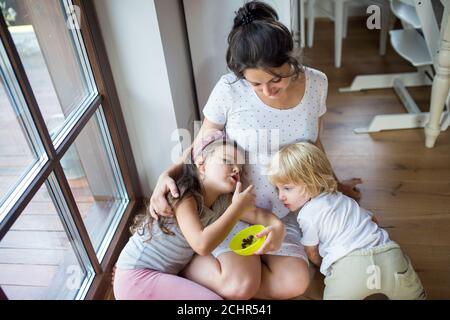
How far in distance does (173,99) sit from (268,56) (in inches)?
20.6

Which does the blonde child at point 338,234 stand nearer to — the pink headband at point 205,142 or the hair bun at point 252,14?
the pink headband at point 205,142

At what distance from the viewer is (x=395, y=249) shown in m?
1.20

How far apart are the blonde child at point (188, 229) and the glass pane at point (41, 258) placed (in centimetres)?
19

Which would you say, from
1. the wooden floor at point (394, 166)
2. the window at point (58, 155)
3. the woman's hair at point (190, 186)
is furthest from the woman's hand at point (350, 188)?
the window at point (58, 155)

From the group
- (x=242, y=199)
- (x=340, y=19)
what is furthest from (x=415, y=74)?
(x=242, y=199)

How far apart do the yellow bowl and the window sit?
464mm

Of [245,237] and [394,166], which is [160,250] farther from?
[394,166]

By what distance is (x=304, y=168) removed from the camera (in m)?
1.23

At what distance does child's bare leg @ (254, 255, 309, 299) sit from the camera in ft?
4.23

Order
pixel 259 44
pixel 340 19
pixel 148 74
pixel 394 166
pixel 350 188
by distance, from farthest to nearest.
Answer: pixel 340 19, pixel 394 166, pixel 350 188, pixel 148 74, pixel 259 44

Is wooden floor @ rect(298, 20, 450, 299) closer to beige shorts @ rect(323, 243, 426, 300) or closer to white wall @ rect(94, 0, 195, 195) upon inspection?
beige shorts @ rect(323, 243, 426, 300)

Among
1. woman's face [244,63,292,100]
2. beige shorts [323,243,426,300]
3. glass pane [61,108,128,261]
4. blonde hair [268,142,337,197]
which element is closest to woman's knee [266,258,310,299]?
beige shorts [323,243,426,300]

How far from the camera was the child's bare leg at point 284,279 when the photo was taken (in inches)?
50.8

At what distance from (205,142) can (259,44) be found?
13.6 inches
